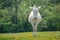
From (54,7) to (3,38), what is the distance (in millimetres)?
6706

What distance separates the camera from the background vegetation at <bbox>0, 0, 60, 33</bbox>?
10867 millimetres

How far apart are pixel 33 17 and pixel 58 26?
18.3ft

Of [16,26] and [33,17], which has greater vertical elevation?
[33,17]

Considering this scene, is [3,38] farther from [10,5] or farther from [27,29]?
[10,5]

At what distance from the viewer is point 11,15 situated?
11305 millimetres

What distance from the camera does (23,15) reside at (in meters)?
11.2

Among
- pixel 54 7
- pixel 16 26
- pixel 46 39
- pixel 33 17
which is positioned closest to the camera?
pixel 46 39

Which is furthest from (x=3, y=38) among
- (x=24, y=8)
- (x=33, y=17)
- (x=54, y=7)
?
(x=54, y=7)

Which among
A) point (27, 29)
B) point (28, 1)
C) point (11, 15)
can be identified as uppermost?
point (28, 1)

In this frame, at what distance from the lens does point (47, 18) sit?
11.3 m

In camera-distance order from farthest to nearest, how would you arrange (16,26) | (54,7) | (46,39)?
(54,7) < (16,26) < (46,39)

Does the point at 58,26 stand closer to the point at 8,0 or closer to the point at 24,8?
the point at 24,8

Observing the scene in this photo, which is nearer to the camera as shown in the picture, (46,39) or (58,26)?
(46,39)

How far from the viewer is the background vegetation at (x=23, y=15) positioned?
1087cm
